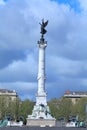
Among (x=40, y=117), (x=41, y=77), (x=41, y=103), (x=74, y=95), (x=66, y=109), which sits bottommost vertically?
(x=40, y=117)

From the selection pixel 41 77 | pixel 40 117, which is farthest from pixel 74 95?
pixel 40 117

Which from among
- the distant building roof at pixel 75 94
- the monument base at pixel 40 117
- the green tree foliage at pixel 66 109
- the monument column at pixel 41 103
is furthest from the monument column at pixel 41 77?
the distant building roof at pixel 75 94

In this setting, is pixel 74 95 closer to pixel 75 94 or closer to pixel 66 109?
pixel 75 94

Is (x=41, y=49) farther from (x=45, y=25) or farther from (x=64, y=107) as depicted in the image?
(x=64, y=107)

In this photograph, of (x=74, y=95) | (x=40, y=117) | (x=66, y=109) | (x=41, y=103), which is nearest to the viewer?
(x=40, y=117)

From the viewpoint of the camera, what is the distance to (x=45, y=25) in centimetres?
9569

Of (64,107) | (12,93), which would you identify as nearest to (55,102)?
(64,107)

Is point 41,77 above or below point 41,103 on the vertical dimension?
above

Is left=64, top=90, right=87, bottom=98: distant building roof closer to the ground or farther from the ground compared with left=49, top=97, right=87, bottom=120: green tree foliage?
farther from the ground

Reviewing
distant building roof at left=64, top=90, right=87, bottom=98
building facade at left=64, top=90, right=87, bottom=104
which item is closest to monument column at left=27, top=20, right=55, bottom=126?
building facade at left=64, top=90, right=87, bottom=104

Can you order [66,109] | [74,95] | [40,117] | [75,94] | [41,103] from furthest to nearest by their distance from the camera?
[75,94] → [74,95] → [66,109] → [41,103] → [40,117]

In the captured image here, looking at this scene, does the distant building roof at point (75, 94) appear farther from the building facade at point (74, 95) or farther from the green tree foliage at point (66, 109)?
the green tree foliage at point (66, 109)

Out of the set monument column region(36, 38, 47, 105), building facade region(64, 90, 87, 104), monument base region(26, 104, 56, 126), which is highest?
building facade region(64, 90, 87, 104)

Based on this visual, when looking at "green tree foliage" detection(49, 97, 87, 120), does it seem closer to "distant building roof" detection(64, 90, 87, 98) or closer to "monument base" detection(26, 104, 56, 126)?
"monument base" detection(26, 104, 56, 126)
